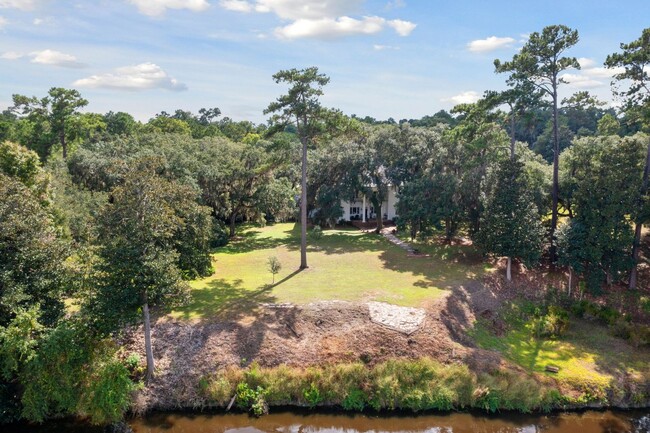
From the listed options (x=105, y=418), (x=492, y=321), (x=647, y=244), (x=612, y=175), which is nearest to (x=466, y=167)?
(x=612, y=175)

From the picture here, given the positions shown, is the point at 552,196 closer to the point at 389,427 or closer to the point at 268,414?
the point at 389,427

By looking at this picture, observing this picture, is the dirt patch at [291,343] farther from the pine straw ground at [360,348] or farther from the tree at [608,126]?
the tree at [608,126]

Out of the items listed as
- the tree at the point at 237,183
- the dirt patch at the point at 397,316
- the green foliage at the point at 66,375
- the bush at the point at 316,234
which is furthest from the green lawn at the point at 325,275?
the green foliage at the point at 66,375

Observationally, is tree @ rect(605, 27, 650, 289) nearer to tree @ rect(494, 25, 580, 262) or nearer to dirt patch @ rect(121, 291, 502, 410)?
tree @ rect(494, 25, 580, 262)

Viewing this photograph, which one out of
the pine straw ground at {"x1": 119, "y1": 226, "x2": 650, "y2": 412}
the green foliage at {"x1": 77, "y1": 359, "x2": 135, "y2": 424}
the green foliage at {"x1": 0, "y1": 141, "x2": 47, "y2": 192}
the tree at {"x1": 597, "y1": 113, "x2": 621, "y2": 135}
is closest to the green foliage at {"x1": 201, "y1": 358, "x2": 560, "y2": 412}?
the pine straw ground at {"x1": 119, "y1": 226, "x2": 650, "y2": 412}

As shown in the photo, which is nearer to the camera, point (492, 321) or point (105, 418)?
point (105, 418)
